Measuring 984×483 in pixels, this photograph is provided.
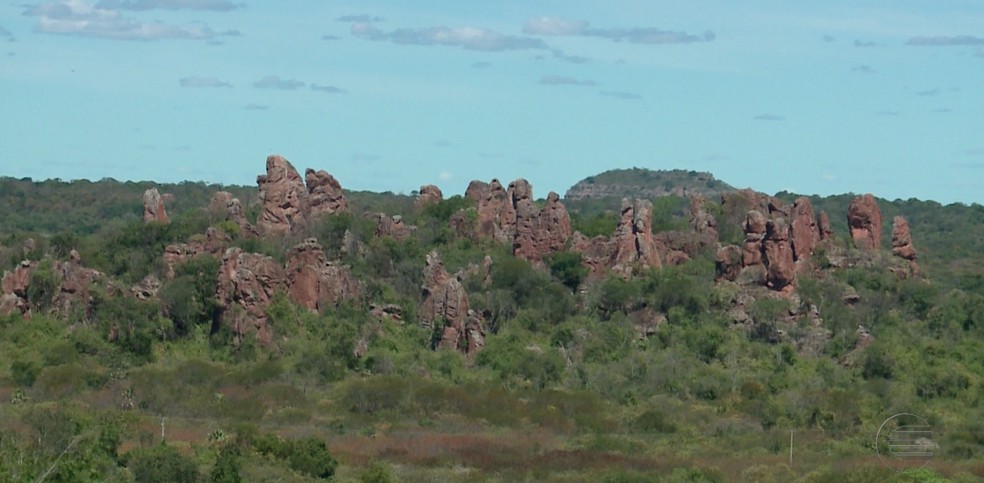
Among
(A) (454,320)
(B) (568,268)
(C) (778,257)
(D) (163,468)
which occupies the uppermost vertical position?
(C) (778,257)

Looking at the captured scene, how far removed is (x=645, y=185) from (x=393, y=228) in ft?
378

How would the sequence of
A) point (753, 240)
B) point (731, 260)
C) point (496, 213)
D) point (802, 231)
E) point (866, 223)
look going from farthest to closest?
point (496, 213)
point (866, 223)
point (802, 231)
point (731, 260)
point (753, 240)

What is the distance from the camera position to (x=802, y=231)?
232ft

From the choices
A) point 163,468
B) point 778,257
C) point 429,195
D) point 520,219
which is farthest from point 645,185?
point 163,468

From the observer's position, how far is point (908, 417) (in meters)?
56.4

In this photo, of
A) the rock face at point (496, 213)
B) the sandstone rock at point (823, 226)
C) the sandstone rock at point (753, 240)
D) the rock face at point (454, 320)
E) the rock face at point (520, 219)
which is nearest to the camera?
the rock face at point (454, 320)


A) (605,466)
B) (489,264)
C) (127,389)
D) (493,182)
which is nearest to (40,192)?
(493,182)

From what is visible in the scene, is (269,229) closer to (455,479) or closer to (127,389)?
(127,389)

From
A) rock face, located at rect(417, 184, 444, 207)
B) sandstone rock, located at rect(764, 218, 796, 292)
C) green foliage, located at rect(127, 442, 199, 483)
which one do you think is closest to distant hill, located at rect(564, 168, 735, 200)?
rock face, located at rect(417, 184, 444, 207)

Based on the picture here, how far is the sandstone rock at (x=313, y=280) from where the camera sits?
66312 millimetres

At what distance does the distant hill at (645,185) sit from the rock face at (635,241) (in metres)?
102

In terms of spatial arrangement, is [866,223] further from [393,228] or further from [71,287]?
[71,287]

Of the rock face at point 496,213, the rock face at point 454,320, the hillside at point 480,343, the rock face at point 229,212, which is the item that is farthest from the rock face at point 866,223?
the rock face at point 229,212

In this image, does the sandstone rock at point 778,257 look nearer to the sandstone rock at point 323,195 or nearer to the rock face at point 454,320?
the rock face at point 454,320
